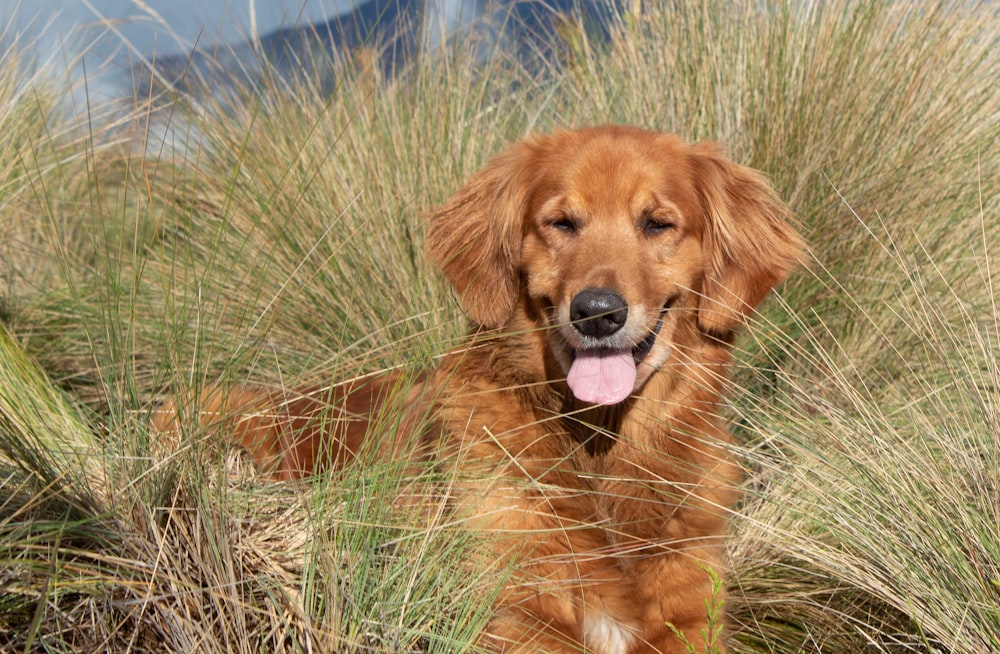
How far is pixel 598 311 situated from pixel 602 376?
0.24m

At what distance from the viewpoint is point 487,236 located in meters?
3.09

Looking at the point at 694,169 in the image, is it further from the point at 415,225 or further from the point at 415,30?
the point at 415,30

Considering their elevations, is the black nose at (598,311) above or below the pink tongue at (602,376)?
above

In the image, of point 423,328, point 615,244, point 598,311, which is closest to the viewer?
point 598,311

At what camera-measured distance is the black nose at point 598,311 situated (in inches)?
100

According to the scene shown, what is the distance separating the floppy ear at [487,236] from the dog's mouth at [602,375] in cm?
31

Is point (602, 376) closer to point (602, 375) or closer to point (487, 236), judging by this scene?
point (602, 375)

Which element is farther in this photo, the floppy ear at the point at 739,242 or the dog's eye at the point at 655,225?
the floppy ear at the point at 739,242

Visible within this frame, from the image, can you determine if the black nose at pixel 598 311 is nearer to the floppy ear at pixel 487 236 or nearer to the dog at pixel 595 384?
the dog at pixel 595 384

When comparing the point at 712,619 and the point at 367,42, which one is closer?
the point at 712,619

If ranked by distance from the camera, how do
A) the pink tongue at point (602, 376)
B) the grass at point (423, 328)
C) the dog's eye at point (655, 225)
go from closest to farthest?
the grass at point (423, 328), the pink tongue at point (602, 376), the dog's eye at point (655, 225)

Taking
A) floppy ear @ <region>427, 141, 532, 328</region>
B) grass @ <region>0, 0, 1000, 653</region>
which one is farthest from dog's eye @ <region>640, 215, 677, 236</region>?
grass @ <region>0, 0, 1000, 653</region>

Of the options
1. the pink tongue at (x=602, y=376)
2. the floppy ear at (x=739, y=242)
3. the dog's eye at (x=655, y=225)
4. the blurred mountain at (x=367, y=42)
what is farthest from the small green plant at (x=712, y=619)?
the blurred mountain at (x=367, y=42)

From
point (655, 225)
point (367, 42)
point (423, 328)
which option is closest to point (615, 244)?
point (655, 225)
